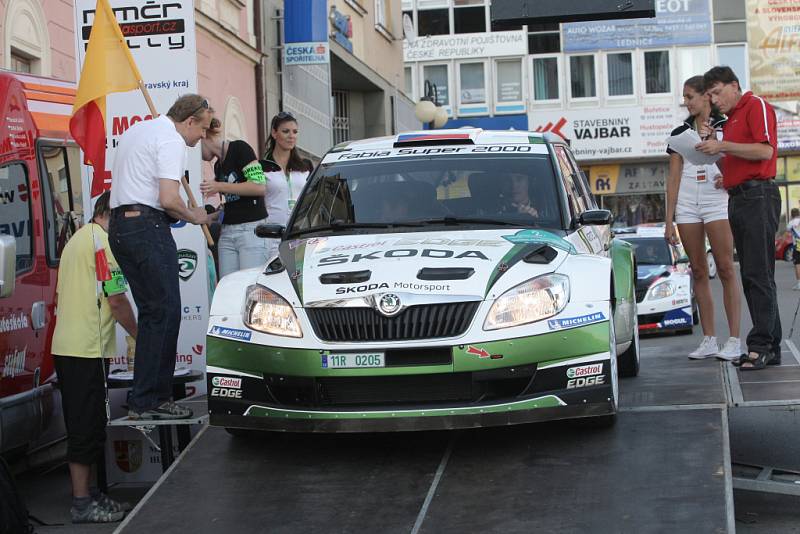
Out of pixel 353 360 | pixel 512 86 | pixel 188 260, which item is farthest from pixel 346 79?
pixel 512 86

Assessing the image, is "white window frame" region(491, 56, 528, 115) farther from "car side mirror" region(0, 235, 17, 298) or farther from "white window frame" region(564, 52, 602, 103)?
"car side mirror" region(0, 235, 17, 298)

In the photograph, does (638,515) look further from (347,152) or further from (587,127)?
(587,127)

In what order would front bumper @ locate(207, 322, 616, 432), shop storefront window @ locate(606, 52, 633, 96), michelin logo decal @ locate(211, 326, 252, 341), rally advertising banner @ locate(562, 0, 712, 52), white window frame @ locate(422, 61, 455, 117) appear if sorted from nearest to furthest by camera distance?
front bumper @ locate(207, 322, 616, 432)
michelin logo decal @ locate(211, 326, 252, 341)
rally advertising banner @ locate(562, 0, 712, 52)
shop storefront window @ locate(606, 52, 633, 96)
white window frame @ locate(422, 61, 455, 117)

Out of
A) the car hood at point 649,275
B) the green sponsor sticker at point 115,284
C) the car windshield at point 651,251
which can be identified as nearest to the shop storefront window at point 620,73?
the car windshield at point 651,251

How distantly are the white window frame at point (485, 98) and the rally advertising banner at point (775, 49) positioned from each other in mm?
11591

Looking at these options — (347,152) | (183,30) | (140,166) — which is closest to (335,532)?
(140,166)

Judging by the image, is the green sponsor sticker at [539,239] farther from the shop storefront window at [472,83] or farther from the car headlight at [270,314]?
the shop storefront window at [472,83]

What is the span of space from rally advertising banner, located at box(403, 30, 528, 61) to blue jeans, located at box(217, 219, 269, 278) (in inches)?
1881

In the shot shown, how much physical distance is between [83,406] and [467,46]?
51453 millimetres

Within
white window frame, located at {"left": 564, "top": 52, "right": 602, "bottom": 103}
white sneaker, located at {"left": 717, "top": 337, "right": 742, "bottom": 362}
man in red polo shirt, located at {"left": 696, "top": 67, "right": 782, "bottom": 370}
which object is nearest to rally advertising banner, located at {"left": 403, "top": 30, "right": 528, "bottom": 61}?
white window frame, located at {"left": 564, "top": 52, "right": 602, "bottom": 103}

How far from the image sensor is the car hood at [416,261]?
20.3 ft

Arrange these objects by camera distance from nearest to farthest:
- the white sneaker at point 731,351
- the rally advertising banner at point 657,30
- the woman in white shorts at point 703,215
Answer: the white sneaker at point 731,351 < the woman in white shorts at point 703,215 < the rally advertising banner at point 657,30

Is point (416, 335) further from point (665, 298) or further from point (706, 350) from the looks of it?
point (665, 298)

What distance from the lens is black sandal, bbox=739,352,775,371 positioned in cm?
788
